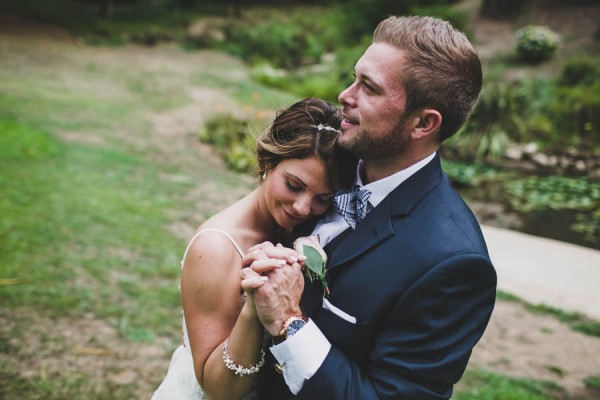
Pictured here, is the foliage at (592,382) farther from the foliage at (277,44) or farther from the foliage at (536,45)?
the foliage at (277,44)

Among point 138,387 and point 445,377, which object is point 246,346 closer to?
point 445,377

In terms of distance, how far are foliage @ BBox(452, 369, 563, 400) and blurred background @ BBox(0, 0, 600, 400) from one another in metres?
0.02

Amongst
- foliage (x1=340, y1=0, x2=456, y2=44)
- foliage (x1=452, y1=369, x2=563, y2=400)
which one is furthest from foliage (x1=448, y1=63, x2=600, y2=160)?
foliage (x1=452, y1=369, x2=563, y2=400)

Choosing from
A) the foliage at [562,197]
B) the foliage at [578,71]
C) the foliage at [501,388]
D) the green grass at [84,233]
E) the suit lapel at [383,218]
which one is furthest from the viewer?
the foliage at [578,71]

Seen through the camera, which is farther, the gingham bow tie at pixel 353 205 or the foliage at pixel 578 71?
the foliage at pixel 578 71

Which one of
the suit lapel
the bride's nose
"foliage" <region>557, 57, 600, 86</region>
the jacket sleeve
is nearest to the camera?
the jacket sleeve

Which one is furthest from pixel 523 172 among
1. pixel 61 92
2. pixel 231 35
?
pixel 231 35

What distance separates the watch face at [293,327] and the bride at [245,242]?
0.42 feet

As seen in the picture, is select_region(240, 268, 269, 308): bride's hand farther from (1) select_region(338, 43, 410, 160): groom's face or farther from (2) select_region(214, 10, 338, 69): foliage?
(2) select_region(214, 10, 338, 69): foliage

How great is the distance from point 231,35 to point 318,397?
2030 cm

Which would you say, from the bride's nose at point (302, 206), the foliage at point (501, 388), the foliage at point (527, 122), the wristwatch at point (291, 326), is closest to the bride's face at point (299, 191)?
the bride's nose at point (302, 206)

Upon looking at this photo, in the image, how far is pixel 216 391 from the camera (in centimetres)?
193

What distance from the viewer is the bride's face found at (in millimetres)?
2117

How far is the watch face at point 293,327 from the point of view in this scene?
5.52 feet
